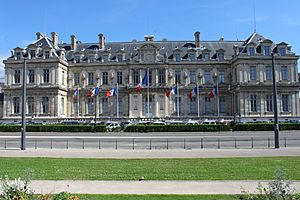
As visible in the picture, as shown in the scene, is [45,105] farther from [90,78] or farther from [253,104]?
[253,104]

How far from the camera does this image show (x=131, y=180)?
499 inches

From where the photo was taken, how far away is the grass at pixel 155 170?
1320cm

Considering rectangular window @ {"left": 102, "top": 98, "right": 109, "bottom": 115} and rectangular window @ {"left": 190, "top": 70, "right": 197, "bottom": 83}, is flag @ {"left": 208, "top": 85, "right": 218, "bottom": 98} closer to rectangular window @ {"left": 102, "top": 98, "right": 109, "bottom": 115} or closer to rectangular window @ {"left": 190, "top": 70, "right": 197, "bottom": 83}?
rectangular window @ {"left": 190, "top": 70, "right": 197, "bottom": 83}

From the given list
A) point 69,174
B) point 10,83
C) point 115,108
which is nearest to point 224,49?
point 115,108

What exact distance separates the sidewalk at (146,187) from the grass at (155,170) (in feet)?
2.86

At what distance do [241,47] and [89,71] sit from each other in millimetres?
32101

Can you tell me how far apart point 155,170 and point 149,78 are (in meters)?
53.1

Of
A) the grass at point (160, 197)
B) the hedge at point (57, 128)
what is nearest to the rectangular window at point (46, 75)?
the hedge at point (57, 128)

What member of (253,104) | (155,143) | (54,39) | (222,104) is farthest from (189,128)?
(54,39)

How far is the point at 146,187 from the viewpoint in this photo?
11.4 metres

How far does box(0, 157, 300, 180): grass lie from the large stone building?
4766 centimetres

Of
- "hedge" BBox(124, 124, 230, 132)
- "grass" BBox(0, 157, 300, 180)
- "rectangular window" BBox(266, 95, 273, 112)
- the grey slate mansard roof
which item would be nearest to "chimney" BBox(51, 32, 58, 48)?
the grey slate mansard roof

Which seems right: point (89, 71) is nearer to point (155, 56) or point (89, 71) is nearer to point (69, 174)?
point (155, 56)

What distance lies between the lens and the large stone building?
2518 inches
